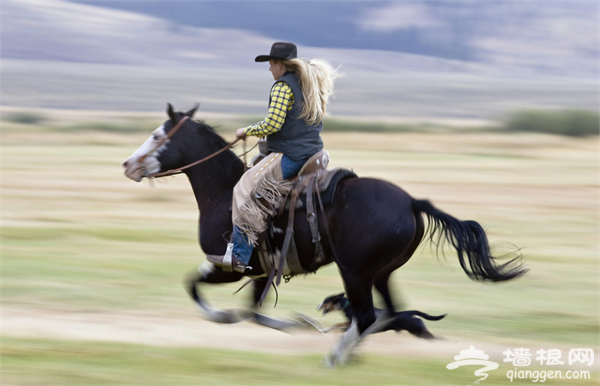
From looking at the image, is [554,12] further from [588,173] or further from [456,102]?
[588,173]

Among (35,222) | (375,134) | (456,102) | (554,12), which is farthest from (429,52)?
(35,222)

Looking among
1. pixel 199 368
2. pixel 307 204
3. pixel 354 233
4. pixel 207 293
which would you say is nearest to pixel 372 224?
pixel 354 233

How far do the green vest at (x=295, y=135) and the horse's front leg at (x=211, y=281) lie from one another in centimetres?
100

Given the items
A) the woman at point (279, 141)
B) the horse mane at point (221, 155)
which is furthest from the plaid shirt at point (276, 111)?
the horse mane at point (221, 155)

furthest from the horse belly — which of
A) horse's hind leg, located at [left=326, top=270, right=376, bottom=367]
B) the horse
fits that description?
horse's hind leg, located at [left=326, top=270, right=376, bottom=367]

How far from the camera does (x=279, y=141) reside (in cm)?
561

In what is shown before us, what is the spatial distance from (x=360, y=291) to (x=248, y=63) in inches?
2528

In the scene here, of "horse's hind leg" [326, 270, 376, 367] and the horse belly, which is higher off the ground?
the horse belly

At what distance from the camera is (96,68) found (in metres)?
57.2

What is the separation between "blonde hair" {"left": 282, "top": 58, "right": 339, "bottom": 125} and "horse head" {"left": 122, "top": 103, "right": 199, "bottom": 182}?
871 mm

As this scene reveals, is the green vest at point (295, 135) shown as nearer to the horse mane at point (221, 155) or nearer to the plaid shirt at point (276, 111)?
the plaid shirt at point (276, 111)

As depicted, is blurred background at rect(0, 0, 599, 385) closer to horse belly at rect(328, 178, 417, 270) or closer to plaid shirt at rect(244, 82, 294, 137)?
plaid shirt at rect(244, 82, 294, 137)

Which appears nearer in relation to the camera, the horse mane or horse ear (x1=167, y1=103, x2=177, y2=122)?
horse ear (x1=167, y1=103, x2=177, y2=122)

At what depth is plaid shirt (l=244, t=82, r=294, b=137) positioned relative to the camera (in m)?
5.40
